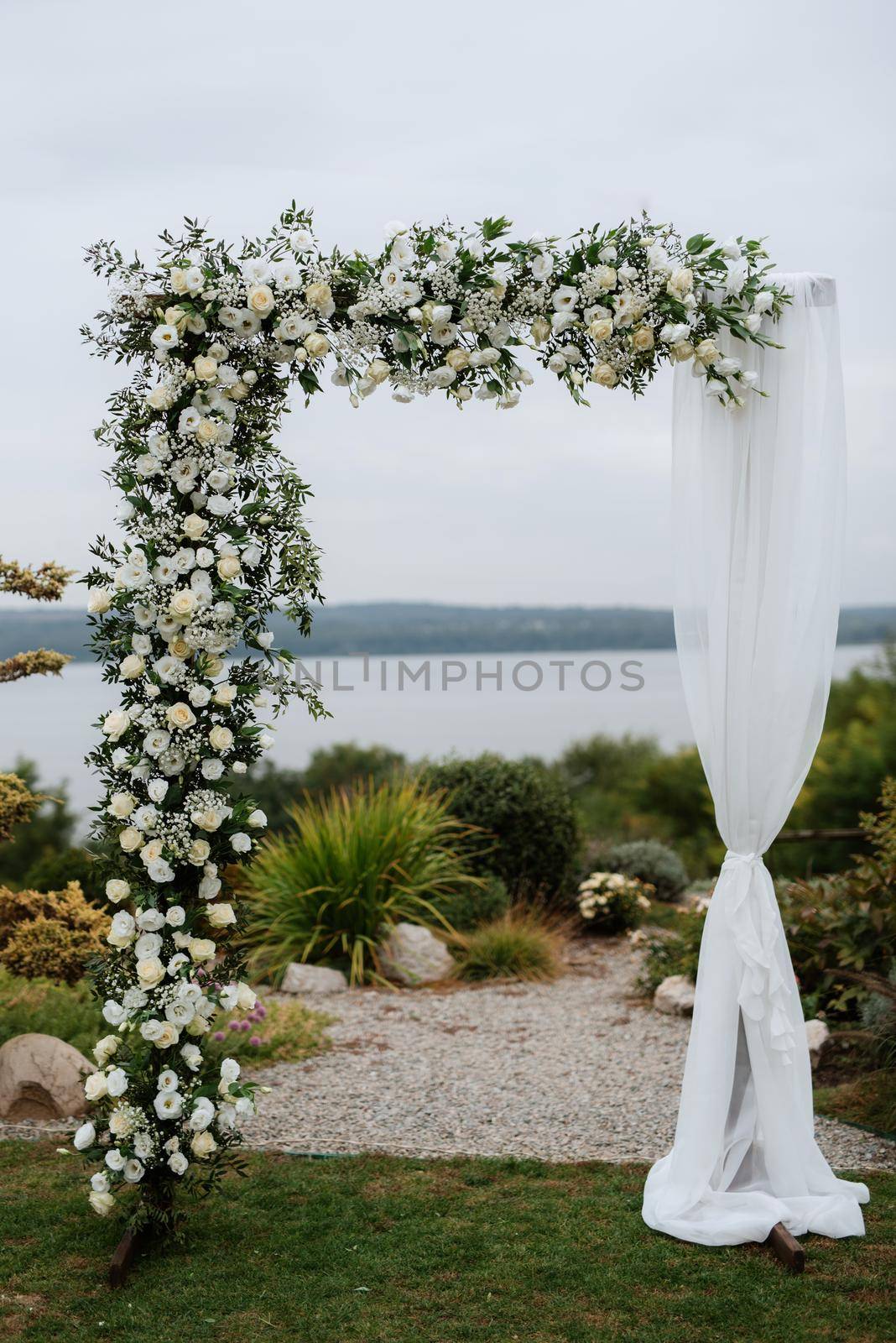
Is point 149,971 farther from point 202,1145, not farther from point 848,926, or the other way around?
point 848,926

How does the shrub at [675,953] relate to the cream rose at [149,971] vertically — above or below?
below

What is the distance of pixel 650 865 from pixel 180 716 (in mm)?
6181

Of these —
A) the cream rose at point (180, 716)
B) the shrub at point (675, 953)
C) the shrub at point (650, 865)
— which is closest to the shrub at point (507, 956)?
the shrub at point (675, 953)

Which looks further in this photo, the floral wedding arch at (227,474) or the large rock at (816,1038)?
the large rock at (816,1038)

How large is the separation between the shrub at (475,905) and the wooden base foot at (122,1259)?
4185mm

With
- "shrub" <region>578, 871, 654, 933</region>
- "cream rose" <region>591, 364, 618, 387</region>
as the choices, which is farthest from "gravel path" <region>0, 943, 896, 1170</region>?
"cream rose" <region>591, 364, 618, 387</region>

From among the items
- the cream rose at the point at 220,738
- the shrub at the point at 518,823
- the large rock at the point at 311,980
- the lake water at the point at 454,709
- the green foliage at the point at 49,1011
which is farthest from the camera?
the lake water at the point at 454,709

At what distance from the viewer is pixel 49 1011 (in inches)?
198

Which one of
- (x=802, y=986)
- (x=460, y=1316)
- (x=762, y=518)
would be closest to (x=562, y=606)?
(x=802, y=986)

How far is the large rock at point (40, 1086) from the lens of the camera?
4320mm

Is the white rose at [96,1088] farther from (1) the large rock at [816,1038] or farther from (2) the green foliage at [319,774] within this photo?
(2) the green foliage at [319,774]

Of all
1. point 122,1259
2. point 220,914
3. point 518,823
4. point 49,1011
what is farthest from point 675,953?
point 122,1259

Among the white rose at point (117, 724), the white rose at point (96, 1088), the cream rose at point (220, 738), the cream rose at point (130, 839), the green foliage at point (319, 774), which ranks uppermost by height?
the white rose at point (117, 724)

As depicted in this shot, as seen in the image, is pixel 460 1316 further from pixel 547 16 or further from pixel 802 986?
pixel 547 16
